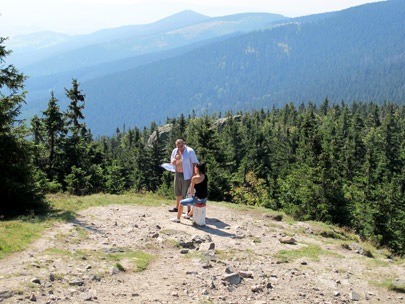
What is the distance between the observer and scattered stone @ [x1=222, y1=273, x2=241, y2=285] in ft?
30.6

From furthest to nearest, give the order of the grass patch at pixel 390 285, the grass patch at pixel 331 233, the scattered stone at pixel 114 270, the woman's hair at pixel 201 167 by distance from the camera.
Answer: the grass patch at pixel 331 233 < the woman's hair at pixel 201 167 < the grass patch at pixel 390 285 < the scattered stone at pixel 114 270

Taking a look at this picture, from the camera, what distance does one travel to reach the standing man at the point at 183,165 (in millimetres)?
14470

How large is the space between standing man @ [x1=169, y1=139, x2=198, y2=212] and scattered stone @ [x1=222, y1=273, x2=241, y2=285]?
5.66 meters

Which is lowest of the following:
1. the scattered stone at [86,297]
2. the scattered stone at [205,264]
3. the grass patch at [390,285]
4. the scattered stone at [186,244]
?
the grass patch at [390,285]

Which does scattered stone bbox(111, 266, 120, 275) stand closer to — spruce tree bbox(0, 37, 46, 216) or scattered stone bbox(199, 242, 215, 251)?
scattered stone bbox(199, 242, 215, 251)

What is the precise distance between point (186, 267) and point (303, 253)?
14.5 feet

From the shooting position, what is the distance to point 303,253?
40.1 feet

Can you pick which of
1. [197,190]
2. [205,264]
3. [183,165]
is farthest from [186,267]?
[183,165]

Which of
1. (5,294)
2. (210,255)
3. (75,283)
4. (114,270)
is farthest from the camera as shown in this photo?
(210,255)

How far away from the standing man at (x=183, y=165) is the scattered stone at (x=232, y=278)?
5.66 meters

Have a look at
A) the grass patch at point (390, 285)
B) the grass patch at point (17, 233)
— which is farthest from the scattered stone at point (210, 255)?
the grass patch at point (17, 233)

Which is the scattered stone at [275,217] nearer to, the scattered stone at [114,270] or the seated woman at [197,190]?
the seated woman at [197,190]

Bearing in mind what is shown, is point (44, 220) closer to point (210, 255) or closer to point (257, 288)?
point (210, 255)

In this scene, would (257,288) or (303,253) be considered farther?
(303,253)
